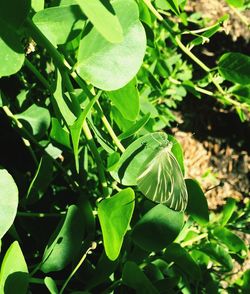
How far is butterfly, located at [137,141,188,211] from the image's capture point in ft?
2.11

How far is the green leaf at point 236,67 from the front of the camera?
719 mm

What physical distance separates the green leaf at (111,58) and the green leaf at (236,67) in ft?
0.78

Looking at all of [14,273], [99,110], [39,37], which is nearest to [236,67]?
[99,110]

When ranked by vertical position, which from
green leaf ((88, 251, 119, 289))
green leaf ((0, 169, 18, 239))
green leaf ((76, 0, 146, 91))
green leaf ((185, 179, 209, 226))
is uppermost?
green leaf ((76, 0, 146, 91))

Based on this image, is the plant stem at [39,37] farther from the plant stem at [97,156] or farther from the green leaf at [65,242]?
the green leaf at [65,242]

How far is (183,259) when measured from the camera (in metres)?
0.73

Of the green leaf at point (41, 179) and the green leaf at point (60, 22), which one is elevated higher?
the green leaf at point (60, 22)

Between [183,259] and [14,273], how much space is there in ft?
1.01

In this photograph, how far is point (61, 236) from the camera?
617 millimetres

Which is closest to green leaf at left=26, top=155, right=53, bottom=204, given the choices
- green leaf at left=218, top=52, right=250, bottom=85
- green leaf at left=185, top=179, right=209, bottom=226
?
green leaf at left=185, top=179, right=209, bottom=226

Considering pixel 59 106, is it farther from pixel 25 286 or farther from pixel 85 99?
pixel 25 286

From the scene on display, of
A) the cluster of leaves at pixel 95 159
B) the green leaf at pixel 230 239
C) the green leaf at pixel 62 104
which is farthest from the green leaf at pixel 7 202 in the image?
the green leaf at pixel 230 239

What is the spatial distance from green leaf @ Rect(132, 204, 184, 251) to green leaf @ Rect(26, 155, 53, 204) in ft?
0.55

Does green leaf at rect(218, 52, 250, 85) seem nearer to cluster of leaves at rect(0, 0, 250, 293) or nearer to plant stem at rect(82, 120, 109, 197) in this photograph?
cluster of leaves at rect(0, 0, 250, 293)
